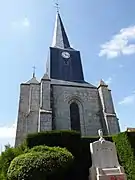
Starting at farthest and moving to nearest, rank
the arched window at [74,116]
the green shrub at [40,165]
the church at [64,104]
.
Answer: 1. the arched window at [74,116]
2. the church at [64,104]
3. the green shrub at [40,165]

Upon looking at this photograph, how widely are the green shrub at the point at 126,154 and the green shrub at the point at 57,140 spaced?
2178 mm

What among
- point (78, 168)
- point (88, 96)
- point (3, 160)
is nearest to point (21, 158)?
point (3, 160)

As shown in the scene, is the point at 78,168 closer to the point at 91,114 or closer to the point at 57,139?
the point at 57,139

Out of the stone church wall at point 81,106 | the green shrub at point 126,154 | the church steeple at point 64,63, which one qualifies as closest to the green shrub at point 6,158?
the green shrub at point 126,154

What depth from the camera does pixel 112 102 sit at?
20094mm

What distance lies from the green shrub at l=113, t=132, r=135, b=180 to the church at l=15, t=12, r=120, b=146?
271 inches

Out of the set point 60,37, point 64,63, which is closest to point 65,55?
point 64,63

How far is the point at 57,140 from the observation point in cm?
1021

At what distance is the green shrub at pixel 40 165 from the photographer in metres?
7.09

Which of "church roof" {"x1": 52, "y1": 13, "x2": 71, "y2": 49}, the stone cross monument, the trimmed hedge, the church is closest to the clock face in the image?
the church

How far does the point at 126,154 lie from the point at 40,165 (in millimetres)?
4813

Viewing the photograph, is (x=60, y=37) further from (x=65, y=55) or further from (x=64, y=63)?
(x=64, y=63)

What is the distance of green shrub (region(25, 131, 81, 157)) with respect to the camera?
32.9 ft

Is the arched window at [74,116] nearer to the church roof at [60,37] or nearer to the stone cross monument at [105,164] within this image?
the church roof at [60,37]
